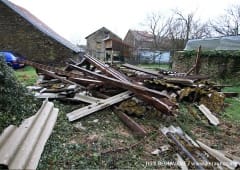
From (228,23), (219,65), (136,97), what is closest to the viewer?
(136,97)

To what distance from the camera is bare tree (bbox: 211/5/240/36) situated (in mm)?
32969

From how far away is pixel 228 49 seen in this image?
1236cm

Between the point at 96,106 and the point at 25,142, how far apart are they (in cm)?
198

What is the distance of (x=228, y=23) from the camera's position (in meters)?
34.6

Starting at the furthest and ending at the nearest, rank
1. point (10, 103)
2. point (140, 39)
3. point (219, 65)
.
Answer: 1. point (140, 39)
2. point (219, 65)
3. point (10, 103)

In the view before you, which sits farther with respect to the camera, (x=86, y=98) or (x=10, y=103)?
(x=86, y=98)

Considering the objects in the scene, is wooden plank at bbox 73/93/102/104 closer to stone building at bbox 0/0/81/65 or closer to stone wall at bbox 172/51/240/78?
stone wall at bbox 172/51/240/78

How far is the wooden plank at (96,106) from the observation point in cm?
438

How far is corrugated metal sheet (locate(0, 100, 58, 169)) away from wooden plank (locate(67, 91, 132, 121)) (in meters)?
0.52

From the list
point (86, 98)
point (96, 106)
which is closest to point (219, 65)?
point (86, 98)

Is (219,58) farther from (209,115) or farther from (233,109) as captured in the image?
(209,115)

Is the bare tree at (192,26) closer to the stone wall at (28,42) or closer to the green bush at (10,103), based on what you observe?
the stone wall at (28,42)

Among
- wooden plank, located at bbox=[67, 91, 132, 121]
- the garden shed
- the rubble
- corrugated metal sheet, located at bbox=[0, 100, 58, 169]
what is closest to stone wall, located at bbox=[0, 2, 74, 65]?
the garden shed

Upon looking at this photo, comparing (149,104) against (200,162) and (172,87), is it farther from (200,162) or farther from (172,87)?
(200,162)
